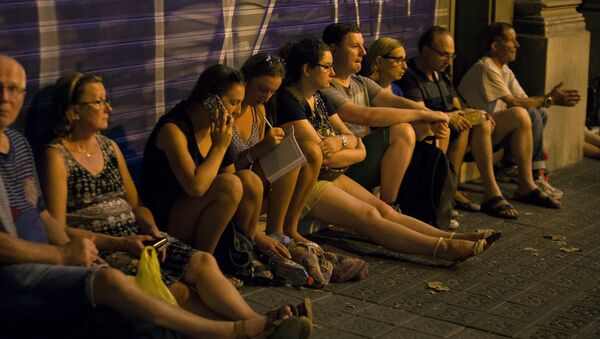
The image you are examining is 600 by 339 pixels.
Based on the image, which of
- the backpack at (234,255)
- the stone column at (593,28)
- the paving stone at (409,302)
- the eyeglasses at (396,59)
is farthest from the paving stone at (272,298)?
the stone column at (593,28)

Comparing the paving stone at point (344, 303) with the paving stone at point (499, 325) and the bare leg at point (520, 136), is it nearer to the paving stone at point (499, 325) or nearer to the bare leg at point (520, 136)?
the paving stone at point (499, 325)

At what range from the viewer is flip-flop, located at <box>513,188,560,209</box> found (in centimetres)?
885

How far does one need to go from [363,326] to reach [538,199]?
334cm

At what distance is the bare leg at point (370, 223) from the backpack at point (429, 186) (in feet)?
2.26

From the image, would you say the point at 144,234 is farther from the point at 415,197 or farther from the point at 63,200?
the point at 415,197

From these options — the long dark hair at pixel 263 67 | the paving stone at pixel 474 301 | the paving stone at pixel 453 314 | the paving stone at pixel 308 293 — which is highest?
the long dark hair at pixel 263 67

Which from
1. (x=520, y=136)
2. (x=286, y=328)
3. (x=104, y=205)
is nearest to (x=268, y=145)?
(x=104, y=205)

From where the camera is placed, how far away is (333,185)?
741 centimetres

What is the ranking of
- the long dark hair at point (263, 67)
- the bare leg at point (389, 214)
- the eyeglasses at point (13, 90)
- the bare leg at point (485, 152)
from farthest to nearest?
the bare leg at point (485, 152)
the bare leg at point (389, 214)
the long dark hair at point (263, 67)
the eyeglasses at point (13, 90)

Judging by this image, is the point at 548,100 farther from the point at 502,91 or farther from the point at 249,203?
the point at 249,203

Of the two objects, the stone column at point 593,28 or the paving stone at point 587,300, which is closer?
the paving stone at point 587,300

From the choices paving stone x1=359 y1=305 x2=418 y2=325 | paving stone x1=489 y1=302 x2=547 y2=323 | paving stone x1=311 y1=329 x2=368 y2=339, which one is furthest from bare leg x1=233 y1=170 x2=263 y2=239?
paving stone x1=489 y1=302 x2=547 y2=323

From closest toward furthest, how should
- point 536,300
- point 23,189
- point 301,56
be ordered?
point 23,189
point 536,300
point 301,56

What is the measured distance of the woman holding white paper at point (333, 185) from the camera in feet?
23.3
